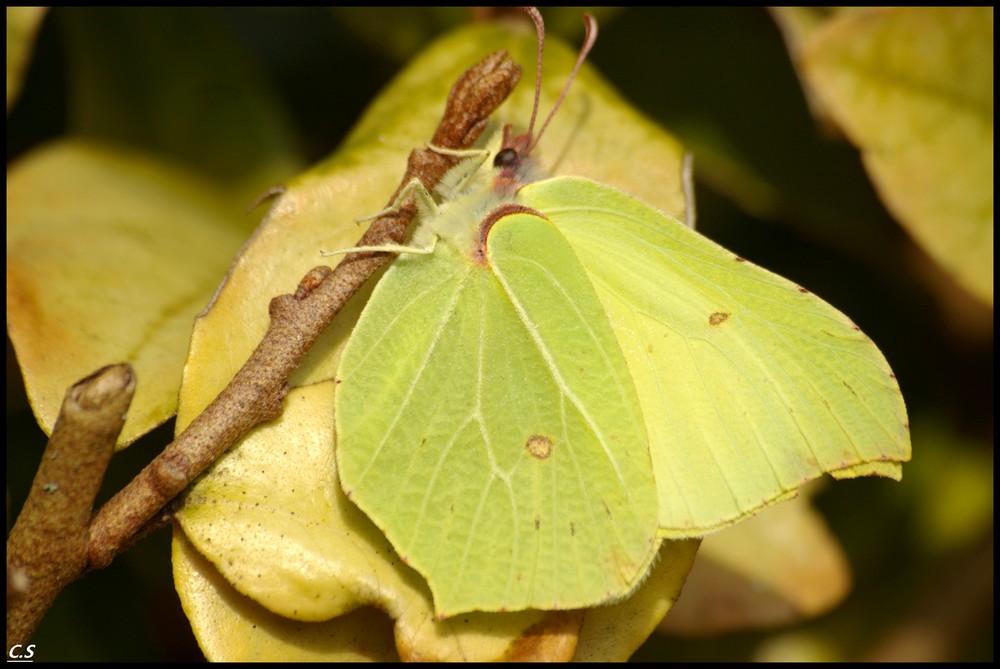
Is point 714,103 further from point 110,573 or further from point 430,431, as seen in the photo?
point 110,573

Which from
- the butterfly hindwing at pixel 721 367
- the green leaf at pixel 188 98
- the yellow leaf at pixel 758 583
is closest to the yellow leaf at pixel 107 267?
the green leaf at pixel 188 98

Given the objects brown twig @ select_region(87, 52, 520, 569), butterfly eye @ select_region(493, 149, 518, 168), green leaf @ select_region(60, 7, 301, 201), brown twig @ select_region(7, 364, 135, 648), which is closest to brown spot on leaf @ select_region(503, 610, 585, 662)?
brown twig @ select_region(87, 52, 520, 569)

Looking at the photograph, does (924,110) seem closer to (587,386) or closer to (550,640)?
(587,386)

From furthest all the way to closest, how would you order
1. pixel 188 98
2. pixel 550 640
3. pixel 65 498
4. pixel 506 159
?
pixel 188 98, pixel 506 159, pixel 550 640, pixel 65 498

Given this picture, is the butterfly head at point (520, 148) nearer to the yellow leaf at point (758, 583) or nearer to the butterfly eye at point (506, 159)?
the butterfly eye at point (506, 159)

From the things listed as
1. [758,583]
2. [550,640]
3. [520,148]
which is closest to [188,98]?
[520,148]

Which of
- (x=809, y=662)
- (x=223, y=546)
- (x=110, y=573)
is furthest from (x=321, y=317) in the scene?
(x=809, y=662)

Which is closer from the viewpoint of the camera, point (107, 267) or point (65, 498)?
point (65, 498)
